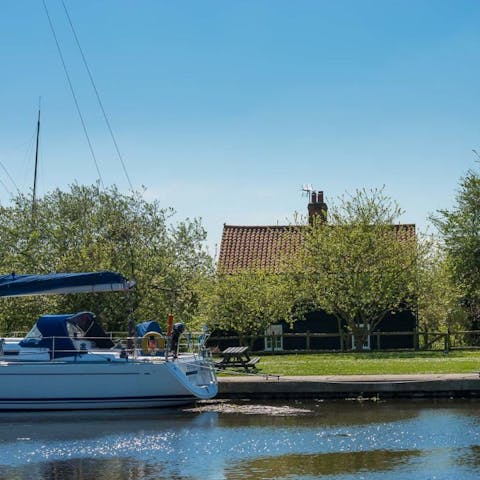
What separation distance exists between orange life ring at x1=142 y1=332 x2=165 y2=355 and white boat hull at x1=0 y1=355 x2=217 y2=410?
85 cm

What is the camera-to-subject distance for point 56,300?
126 ft

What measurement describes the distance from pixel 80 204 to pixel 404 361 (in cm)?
1875

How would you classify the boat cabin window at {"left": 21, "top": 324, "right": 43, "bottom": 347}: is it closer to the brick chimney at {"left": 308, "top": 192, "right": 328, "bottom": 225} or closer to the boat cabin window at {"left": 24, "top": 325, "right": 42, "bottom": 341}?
the boat cabin window at {"left": 24, "top": 325, "right": 42, "bottom": 341}

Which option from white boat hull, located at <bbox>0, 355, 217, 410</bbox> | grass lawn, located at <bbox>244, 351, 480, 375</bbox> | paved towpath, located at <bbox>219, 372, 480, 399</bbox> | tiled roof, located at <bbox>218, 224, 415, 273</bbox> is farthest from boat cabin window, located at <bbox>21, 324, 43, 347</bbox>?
tiled roof, located at <bbox>218, 224, 415, 273</bbox>

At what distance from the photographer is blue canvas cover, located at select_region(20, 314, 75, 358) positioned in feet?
86.7

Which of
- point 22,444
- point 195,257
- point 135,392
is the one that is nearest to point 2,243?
point 195,257

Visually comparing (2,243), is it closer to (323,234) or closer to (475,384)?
(323,234)

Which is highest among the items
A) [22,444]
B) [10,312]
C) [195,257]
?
[195,257]

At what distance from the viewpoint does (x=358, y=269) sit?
41.5m

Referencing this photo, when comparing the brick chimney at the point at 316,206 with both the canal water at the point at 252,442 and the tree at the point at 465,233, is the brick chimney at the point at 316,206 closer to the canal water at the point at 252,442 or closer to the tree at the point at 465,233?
the tree at the point at 465,233

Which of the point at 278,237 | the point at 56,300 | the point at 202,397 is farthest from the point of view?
the point at 278,237

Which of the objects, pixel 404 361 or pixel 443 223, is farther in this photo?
pixel 443 223

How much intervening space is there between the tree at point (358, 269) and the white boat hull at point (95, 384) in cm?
1575

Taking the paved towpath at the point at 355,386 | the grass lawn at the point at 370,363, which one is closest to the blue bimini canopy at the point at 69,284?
the paved towpath at the point at 355,386
